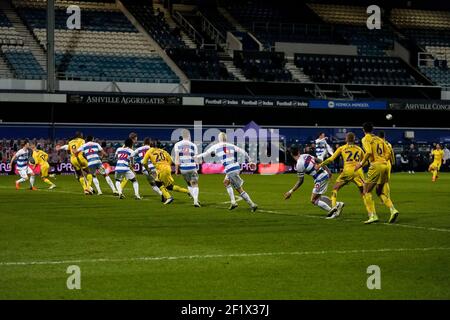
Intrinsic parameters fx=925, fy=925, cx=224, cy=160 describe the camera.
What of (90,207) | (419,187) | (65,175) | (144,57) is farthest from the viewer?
(144,57)

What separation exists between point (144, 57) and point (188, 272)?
155ft

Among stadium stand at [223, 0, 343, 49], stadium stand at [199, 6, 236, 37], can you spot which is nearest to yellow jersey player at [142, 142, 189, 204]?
stadium stand at [223, 0, 343, 49]

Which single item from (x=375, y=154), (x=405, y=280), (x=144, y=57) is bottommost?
(x=405, y=280)

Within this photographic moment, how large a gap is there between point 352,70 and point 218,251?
Result: 48512 mm

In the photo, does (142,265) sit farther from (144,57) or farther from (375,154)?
(144,57)

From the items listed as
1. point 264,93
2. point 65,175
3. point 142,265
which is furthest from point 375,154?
point 264,93

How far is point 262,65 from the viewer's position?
202 ft

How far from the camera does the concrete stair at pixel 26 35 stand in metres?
56.5

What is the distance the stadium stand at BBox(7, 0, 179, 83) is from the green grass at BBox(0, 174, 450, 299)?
29598mm

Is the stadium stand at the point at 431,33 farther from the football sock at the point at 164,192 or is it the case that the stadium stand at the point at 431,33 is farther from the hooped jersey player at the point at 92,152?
the football sock at the point at 164,192

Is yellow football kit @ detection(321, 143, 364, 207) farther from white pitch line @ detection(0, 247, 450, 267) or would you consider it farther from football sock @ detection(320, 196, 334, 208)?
white pitch line @ detection(0, 247, 450, 267)

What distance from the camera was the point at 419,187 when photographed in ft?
131

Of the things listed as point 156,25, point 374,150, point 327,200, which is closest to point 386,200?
point 374,150

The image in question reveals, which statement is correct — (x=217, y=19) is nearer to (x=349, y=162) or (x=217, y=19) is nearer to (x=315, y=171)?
(x=349, y=162)
